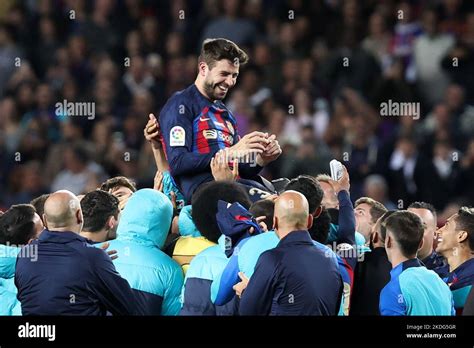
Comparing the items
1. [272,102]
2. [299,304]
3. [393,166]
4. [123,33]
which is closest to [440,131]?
[393,166]

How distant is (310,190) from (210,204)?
1.48 ft

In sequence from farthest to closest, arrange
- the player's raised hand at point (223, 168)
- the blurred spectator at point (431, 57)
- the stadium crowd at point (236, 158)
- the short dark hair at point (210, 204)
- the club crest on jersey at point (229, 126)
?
the blurred spectator at point (431, 57) → the club crest on jersey at point (229, 126) → the player's raised hand at point (223, 168) → the short dark hair at point (210, 204) → the stadium crowd at point (236, 158)

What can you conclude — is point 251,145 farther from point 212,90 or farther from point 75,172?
point 75,172

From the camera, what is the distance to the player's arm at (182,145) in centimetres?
648

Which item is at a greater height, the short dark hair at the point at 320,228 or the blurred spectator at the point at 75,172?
the blurred spectator at the point at 75,172

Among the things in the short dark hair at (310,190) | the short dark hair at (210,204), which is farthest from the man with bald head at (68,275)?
the short dark hair at (310,190)

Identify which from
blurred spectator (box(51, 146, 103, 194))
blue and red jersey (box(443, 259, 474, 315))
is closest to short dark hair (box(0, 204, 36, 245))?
blue and red jersey (box(443, 259, 474, 315))

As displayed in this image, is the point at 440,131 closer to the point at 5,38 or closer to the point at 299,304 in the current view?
the point at 5,38

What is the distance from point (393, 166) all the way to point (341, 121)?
2.68 feet

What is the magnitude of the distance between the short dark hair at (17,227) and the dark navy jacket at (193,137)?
94cm

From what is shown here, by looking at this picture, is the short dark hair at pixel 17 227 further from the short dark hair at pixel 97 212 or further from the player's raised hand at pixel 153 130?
the player's raised hand at pixel 153 130

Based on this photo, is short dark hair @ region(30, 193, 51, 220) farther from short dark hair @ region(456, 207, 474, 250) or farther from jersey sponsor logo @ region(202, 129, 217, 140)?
short dark hair @ region(456, 207, 474, 250)

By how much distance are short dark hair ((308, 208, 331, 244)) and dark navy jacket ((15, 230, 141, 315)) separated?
0.90 meters

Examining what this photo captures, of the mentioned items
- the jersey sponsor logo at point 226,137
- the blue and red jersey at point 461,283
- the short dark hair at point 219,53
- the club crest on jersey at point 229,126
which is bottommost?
the blue and red jersey at point 461,283
